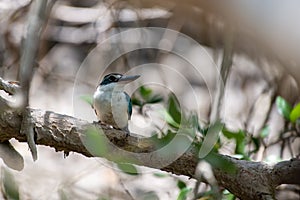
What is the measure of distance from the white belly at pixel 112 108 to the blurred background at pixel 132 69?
2.72 feet

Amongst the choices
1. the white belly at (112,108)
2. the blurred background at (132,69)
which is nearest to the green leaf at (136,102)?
the blurred background at (132,69)

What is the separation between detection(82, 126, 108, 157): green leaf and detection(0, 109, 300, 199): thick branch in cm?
2

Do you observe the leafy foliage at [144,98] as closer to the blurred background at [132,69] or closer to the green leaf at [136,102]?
the green leaf at [136,102]

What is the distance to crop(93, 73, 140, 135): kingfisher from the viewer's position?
2018mm

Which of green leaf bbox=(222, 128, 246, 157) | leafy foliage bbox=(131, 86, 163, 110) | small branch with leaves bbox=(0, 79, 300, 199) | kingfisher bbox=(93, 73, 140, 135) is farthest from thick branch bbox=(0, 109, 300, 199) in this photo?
leafy foliage bbox=(131, 86, 163, 110)

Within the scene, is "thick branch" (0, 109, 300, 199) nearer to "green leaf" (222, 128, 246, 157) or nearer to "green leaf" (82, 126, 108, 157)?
"green leaf" (82, 126, 108, 157)

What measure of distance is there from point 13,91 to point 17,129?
10 centimetres

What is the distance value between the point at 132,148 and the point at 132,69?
186 centimetres

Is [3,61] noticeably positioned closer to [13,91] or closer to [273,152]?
[273,152]

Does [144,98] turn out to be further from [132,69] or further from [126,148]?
[132,69]

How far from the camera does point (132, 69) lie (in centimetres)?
356

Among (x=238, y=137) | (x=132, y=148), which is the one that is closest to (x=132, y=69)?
(x=238, y=137)

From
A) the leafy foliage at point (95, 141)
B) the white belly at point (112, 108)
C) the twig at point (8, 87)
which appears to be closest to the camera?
the leafy foliage at point (95, 141)

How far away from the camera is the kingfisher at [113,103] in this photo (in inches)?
79.4
